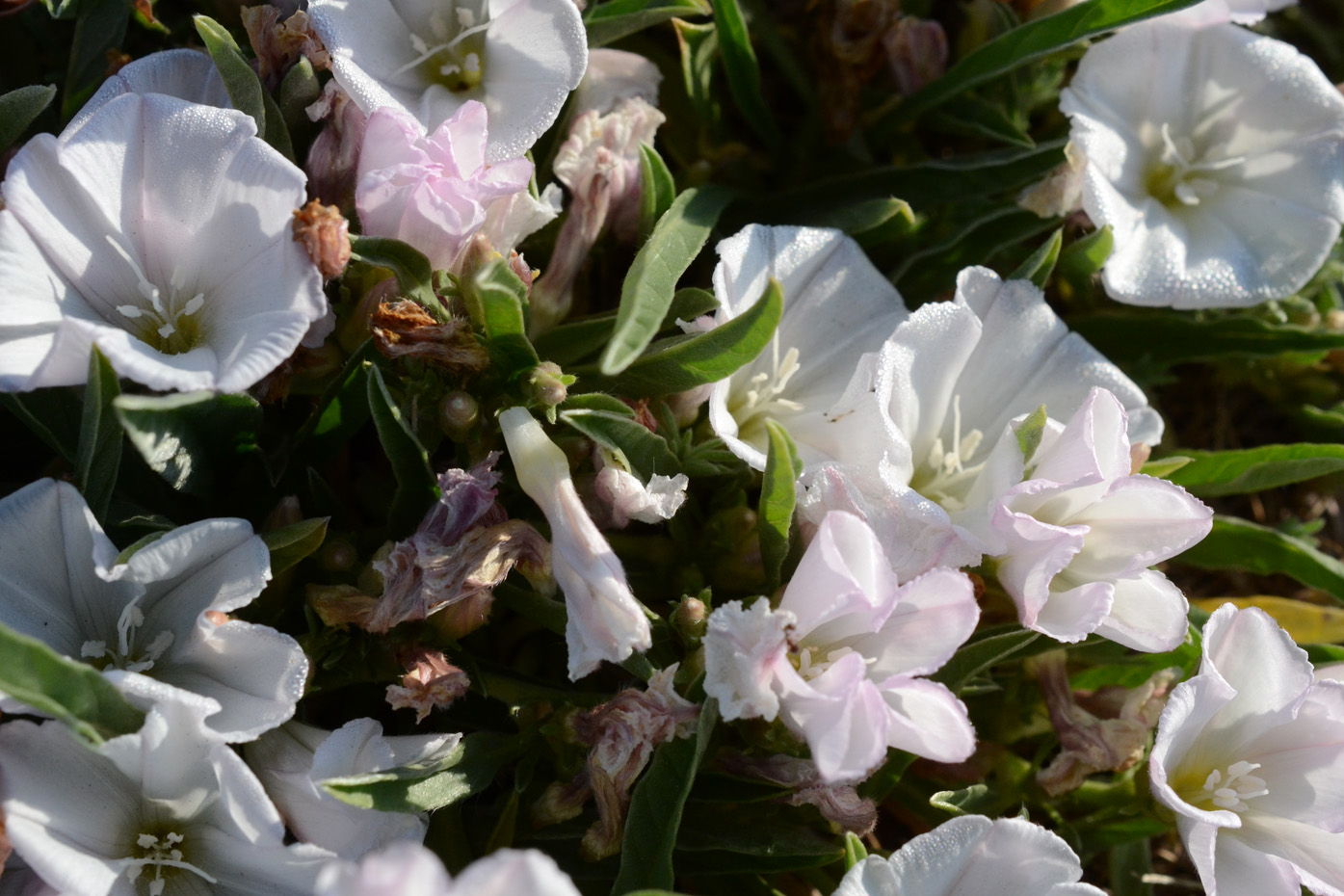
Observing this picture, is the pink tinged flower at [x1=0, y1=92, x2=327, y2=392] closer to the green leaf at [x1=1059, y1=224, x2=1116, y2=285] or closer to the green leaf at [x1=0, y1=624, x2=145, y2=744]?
A: the green leaf at [x1=0, y1=624, x2=145, y2=744]

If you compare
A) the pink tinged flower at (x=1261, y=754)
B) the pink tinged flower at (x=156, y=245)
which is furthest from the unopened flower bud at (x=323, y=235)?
the pink tinged flower at (x=1261, y=754)

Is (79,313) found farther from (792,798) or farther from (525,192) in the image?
(792,798)

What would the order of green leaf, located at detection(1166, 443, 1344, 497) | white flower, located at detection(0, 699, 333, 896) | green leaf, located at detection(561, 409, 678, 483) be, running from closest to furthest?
white flower, located at detection(0, 699, 333, 896), green leaf, located at detection(561, 409, 678, 483), green leaf, located at detection(1166, 443, 1344, 497)

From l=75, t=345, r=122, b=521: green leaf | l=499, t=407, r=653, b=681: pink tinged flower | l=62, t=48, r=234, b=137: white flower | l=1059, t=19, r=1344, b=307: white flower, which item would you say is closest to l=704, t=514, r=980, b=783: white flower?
l=499, t=407, r=653, b=681: pink tinged flower

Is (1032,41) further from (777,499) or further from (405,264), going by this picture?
(405,264)

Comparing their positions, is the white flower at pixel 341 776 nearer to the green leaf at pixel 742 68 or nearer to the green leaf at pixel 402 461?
the green leaf at pixel 402 461

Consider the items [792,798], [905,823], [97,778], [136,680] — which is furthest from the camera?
[905,823]

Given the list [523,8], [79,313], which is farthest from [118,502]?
[523,8]
